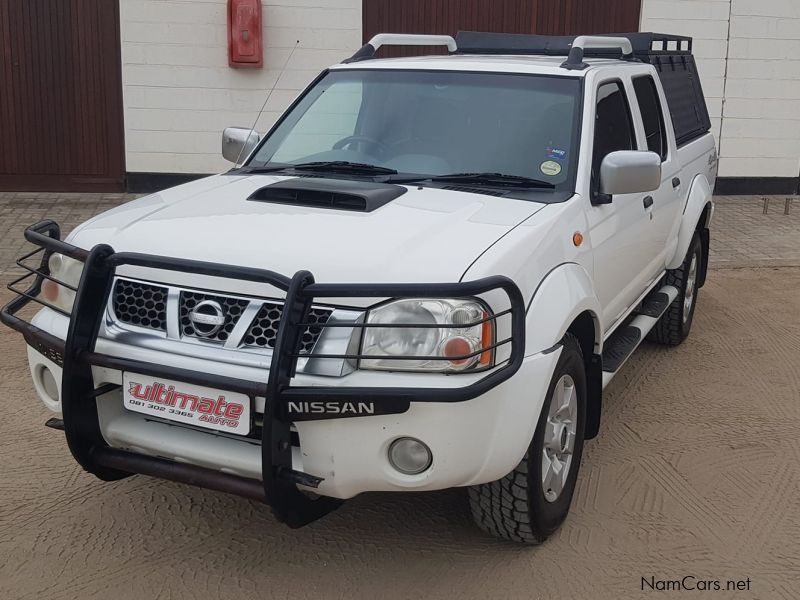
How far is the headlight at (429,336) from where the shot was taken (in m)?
3.08

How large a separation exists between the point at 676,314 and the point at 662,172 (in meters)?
1.21

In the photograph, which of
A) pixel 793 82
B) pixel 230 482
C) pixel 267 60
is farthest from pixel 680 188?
pixel 793 82

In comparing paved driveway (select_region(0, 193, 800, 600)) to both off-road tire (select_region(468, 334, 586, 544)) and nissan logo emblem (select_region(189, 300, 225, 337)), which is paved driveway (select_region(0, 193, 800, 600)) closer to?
off-road tire (select_region(468, 334, 586, 544))

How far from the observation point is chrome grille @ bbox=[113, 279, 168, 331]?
11.0 ft

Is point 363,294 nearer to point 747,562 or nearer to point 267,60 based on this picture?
point 747,562

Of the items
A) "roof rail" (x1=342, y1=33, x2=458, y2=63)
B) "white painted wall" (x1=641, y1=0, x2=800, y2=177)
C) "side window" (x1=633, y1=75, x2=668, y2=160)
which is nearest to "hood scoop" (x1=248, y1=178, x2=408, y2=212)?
"roof rail" (x1=342, y1=33, x2=458, y2=63)

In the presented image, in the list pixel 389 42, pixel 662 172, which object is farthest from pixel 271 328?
pixel 662 172

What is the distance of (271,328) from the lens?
125 inches

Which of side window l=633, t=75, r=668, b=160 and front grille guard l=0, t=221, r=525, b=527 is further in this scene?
side window l=633, t=75, r=668, b=160

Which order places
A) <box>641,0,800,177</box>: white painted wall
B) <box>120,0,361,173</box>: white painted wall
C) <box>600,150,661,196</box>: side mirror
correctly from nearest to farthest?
<box>600,150,661,196</box>: side mirror, <box>120,0,361,173</box>: white painted wall, <box>641,0,800,177</box>: white painted wall

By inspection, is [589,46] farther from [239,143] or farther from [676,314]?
[676,314]

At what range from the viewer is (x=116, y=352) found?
3.28 metres

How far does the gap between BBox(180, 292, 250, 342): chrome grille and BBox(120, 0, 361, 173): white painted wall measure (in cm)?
854

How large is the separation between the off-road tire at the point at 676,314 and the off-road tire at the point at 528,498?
102 inches
